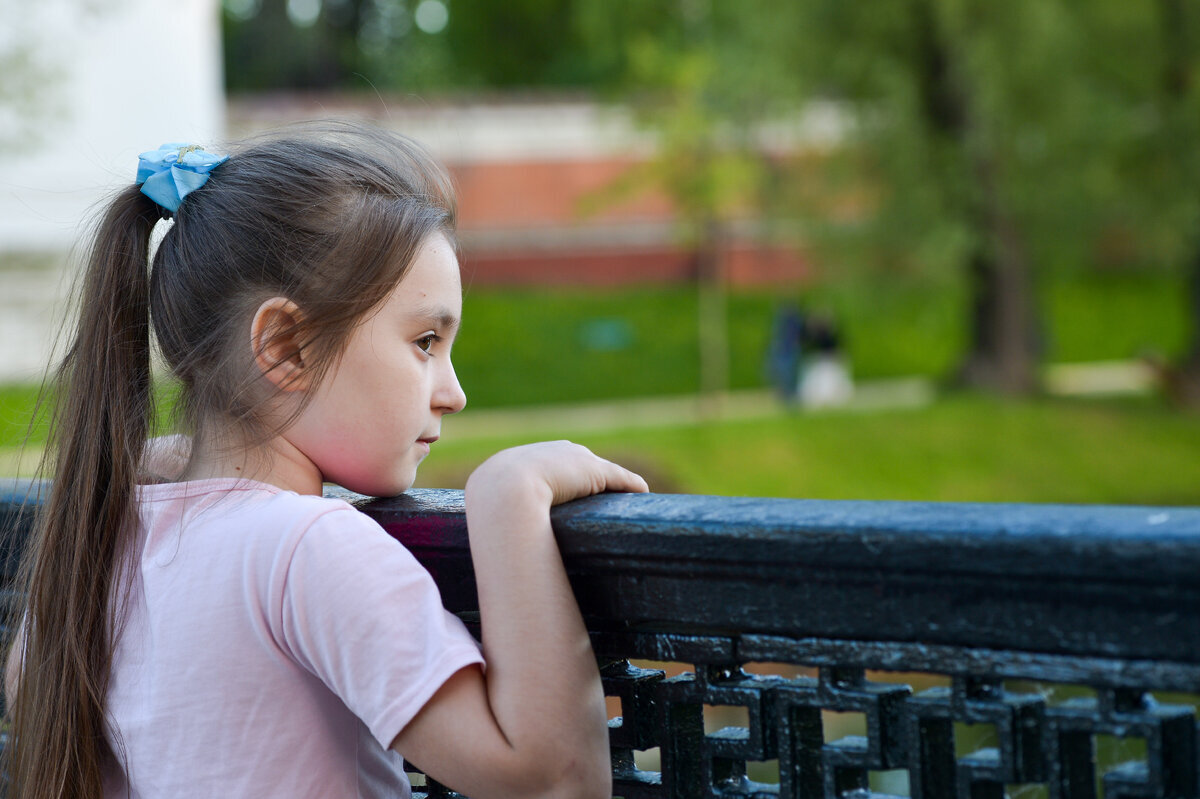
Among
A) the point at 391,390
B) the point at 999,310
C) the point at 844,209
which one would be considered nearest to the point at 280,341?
the point at 391,390

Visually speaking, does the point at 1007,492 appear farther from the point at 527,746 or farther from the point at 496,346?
the point at 527,746

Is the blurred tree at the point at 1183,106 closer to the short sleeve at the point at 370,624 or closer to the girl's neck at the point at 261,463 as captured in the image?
the girl's neck at the point at 261,463

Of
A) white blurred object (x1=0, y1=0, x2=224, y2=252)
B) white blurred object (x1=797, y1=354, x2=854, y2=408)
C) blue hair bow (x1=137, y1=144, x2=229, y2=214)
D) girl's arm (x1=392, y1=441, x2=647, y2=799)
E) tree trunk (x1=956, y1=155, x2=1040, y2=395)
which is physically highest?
white blurred object (x1=0, y1=0, x2=224, y2=252)

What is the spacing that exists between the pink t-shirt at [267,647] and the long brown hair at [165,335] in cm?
5

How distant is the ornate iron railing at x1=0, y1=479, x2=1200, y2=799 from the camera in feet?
2.90

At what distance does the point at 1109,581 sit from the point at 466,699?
1.61 feet

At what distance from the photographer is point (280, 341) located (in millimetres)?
1236

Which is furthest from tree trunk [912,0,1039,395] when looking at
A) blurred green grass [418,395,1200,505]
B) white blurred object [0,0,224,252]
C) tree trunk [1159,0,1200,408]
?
white blurred object [0,0,224,252]

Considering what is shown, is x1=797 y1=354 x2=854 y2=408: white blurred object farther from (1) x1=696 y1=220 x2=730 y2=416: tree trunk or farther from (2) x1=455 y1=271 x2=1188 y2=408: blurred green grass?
(1) x1=696 y1=220 x2=730 y2=416: tree trunk

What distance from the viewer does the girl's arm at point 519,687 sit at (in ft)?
3.42

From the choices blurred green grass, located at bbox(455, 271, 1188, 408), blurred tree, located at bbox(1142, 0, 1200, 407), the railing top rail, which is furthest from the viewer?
blurred green grass, located at bbox(455, 271, 1188, 408)

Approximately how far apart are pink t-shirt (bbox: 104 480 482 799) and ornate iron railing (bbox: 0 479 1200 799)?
0.13 metres

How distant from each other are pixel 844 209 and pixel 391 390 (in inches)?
492

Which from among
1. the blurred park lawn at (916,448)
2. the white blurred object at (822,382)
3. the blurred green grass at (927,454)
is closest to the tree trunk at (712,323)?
the white blurred object at (822,382)
